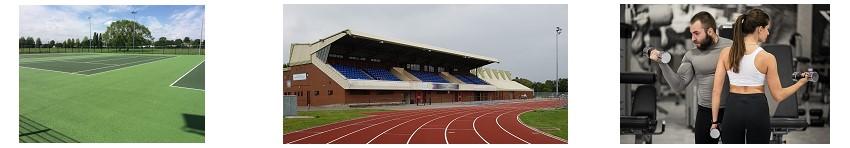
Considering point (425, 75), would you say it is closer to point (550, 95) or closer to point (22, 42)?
point (550, 95)

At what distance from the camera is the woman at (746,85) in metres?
5.88

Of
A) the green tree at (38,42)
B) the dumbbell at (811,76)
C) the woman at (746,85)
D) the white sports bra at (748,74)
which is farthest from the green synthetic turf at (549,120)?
the green tree at (38,42)

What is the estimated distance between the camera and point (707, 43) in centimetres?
642

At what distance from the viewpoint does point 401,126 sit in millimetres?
7840

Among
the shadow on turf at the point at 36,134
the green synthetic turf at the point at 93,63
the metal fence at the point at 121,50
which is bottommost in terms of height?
the shadow on turf at the point at 36,134

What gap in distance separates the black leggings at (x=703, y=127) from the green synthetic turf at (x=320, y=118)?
3487 mm

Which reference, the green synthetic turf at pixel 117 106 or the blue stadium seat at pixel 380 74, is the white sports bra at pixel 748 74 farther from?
the green synthetic turf at pixel 117 106

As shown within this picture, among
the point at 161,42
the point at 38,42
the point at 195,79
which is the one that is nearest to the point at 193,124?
the point at 195,79

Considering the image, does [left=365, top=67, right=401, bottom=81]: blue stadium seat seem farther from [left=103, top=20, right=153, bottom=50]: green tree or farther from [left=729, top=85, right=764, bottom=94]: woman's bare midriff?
[left=729, top=85, right=764, bottom=94]: woman's bare midriff

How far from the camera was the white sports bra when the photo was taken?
589 cm

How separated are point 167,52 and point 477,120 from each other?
371 cm

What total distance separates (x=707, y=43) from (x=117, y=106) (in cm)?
628
